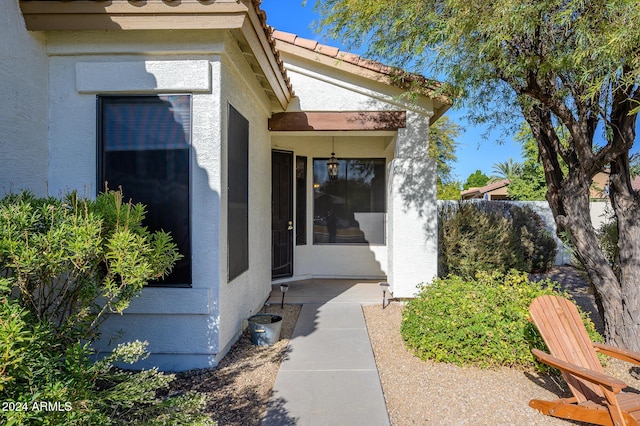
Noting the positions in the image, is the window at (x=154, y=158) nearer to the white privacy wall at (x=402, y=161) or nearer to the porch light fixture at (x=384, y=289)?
the white privacy wall at (x=402, y=161)

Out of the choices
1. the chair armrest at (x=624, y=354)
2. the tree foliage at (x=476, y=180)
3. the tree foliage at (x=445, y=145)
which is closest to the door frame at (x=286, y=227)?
the chair armrest at (x=624, y=354)

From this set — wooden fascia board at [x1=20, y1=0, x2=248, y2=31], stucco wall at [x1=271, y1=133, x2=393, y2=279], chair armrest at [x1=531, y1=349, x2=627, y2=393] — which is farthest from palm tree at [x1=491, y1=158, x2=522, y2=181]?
wooden fascia board at [x1=20, y1=0, x2=248, y2=31]

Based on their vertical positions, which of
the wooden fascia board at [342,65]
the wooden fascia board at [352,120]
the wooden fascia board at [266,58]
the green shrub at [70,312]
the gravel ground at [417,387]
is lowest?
the gravel ground at [417,387]

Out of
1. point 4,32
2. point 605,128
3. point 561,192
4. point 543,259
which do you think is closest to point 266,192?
point 4,32

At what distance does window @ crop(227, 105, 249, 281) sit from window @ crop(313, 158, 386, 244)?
366cm

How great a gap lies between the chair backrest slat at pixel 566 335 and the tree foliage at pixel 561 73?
4.28 feet

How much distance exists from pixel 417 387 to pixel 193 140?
3402mm

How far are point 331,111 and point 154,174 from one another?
3.46 metres

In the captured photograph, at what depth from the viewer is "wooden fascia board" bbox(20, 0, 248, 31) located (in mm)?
3652

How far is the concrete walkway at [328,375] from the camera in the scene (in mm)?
3131

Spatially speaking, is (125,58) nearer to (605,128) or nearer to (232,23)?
(232,23)

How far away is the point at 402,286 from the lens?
260 inches

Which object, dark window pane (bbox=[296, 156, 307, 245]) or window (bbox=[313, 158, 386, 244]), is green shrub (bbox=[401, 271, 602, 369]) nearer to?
window (bbox=[313, 158, 386, 244])

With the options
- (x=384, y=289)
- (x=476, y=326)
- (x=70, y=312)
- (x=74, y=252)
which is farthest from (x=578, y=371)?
(x=70, y=312)
